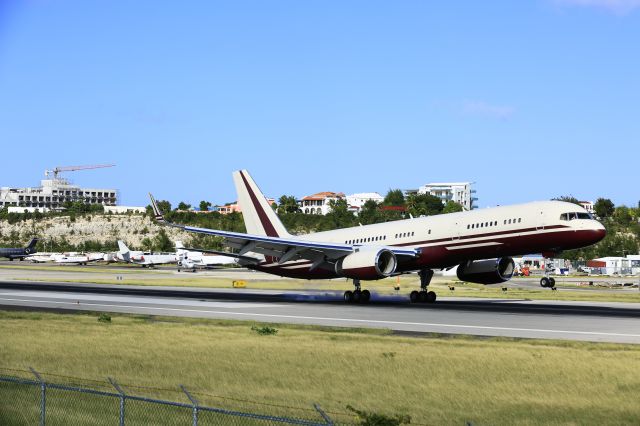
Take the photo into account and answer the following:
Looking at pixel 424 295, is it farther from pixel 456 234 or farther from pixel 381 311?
pixel 381 311

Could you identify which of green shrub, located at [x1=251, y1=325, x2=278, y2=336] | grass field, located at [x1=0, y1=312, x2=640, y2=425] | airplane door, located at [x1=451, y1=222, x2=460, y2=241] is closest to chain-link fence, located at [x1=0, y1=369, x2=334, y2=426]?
grass field, located at [x1=0, y1=312, x2=640, y2=425]

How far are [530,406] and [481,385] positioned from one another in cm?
281

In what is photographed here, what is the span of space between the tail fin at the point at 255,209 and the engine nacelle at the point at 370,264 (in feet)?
40.7

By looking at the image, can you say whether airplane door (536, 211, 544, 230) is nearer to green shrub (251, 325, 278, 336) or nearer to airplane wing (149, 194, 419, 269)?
airplane wing (149, 194, 419, 269)

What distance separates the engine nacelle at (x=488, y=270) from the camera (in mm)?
58375

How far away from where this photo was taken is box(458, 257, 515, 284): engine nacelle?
5838 centimetres

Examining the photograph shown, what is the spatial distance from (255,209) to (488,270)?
19918mm

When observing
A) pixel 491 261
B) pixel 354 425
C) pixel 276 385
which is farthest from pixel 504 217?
pixel 354 425

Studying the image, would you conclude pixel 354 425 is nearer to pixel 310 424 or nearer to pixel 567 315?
pixel 310 424

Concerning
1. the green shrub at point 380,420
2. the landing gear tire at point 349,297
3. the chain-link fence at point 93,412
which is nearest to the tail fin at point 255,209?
the landing gear tire at point 349,297

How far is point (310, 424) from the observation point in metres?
14.2

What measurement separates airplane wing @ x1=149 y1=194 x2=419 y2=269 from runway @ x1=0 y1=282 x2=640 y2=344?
3.15 meters

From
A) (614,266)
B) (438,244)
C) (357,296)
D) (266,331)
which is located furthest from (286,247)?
(614,266)

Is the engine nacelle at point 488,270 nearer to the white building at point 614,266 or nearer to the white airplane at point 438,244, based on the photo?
the white airplane at point 438,244
